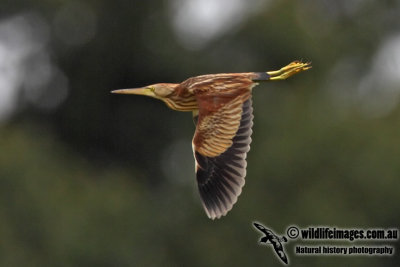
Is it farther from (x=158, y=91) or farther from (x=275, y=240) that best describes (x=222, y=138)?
(x=275, y=240)

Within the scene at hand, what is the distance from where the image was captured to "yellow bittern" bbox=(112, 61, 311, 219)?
687cm

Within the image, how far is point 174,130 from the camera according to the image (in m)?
17.6

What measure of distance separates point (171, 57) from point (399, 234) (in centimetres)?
406

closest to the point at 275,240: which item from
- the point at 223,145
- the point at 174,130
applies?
the point at 223,145

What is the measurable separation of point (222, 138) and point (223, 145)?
4 cm

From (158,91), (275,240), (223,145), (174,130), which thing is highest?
(158,91)

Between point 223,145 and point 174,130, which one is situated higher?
point 223,145

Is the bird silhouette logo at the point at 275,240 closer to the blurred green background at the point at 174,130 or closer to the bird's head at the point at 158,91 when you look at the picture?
the blurred green background at the point at 174,130
